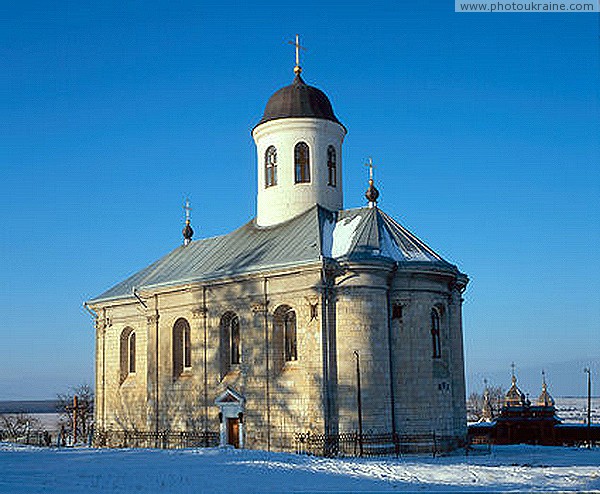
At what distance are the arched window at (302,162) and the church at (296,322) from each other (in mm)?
67

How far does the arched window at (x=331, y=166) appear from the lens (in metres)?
38.6

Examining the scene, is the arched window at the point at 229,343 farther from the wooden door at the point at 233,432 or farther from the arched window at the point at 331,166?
the arched window at the point at 331,166

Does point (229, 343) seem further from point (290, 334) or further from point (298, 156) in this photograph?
point (298, 156)

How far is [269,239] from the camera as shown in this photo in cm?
3650

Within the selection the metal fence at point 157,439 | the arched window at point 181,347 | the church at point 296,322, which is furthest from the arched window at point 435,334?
the arched window at point 181,347

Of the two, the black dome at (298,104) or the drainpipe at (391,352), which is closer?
the drainpipe at (391,352)

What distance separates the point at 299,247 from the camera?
111ft

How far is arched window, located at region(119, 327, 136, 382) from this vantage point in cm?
4091

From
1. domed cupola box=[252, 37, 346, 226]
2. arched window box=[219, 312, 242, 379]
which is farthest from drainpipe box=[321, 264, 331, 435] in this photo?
domed cupola box=[252, 37, 346, 226]

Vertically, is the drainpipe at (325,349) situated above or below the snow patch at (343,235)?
below

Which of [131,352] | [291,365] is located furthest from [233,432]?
[131,352]

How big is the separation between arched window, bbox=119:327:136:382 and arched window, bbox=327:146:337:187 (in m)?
12.6

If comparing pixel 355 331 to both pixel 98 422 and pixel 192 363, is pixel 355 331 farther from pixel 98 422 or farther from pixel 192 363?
pixel 98 422

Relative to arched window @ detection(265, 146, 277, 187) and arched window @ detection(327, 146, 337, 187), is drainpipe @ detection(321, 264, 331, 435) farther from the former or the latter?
arched window @ detection(265, 146, 277, 187)
